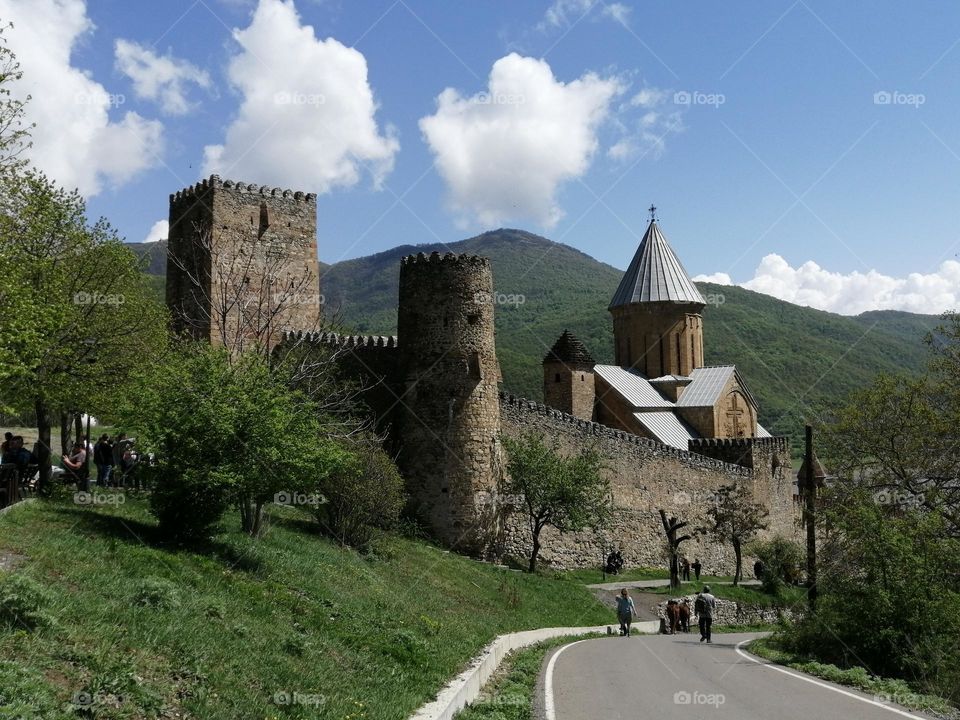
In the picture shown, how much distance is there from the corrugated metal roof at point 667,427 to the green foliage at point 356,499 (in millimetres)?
26277

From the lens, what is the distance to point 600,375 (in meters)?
47.7

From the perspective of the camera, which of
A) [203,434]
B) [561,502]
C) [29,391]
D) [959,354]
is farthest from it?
[561,502]

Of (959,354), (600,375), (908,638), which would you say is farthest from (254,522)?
(600,375)

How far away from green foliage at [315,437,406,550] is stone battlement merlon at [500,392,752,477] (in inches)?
326

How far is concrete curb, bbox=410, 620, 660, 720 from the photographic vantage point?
31.0ft

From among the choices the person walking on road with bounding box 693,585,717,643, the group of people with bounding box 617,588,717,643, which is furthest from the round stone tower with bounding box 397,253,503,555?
the person walking on road with bounding box 693,585,717,643

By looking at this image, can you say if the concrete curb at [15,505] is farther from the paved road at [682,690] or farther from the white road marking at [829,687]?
the white road marking at [829,687]

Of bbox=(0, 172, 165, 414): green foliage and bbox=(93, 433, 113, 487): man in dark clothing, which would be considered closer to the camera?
bbox=(0, 172, 165, 414): green foliage

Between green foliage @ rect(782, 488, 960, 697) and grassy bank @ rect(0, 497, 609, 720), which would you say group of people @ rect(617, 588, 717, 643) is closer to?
green foliage @ rect(782, 488, 960, 697)

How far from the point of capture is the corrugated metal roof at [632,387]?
4734 centimetres

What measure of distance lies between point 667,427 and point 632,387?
2.87m

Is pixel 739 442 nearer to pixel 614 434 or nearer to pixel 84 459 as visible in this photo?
pixel 614 434

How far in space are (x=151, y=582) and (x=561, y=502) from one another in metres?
17.9

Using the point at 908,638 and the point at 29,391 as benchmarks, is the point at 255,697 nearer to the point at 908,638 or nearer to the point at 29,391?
the point at 29,391
